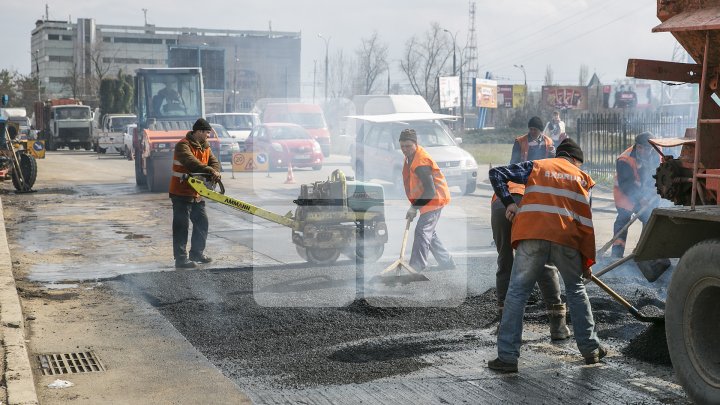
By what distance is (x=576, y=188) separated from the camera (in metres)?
6.25

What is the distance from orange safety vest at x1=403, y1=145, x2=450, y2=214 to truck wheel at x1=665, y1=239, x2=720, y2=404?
457cm

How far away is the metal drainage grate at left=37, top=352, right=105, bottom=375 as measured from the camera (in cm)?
632

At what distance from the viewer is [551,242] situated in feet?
20.4

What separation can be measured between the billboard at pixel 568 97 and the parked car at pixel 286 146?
124ft

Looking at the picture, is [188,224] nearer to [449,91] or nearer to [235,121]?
[235,121]

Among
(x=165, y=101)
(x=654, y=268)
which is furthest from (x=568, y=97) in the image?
(x=654, y=268)

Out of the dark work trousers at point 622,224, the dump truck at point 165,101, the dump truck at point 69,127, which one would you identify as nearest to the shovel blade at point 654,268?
the dark work trousers at point 622,224

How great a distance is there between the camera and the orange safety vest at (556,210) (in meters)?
6.20

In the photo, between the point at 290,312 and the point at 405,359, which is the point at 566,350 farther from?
the point at 290,312

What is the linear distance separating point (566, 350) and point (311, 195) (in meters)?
4.65

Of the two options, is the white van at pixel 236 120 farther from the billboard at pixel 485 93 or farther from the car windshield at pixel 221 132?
the billboard at pixel 485 93

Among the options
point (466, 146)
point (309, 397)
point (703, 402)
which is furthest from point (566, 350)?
point (466, 146)

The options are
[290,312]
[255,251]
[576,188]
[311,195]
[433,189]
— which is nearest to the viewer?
[576,188]

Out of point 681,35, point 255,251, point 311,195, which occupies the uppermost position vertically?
point 681,35
